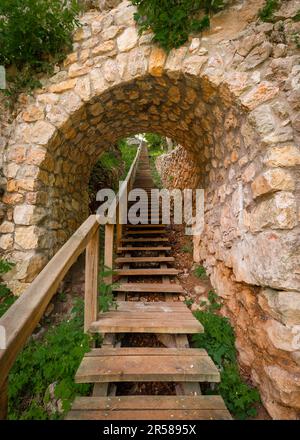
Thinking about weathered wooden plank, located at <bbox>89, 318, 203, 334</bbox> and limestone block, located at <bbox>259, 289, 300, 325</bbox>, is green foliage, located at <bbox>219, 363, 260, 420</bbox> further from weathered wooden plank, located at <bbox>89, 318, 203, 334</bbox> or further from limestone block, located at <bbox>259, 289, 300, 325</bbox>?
limestone block, located at <bbox>259, 289, 300, 325</bbox>

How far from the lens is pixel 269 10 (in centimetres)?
182

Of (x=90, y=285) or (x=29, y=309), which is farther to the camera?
(x=90, y=285)

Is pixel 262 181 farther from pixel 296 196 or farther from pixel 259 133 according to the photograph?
pixel 259 133

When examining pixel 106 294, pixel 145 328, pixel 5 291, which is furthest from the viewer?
pixel 106 294

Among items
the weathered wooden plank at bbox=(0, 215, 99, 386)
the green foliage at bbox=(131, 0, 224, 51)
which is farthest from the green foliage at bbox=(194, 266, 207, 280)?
the green foliage at bbox=(131, 0, 224, 51)

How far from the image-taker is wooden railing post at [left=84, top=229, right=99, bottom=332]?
1968mm

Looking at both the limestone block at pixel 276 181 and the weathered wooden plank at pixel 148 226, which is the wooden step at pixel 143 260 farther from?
the limestone block at pixel 276 181

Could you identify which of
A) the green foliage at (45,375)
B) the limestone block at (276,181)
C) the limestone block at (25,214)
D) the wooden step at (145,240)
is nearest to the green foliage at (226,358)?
the green foliage at (45,375)

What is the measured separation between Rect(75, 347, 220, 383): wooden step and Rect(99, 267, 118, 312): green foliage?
510 millimetres

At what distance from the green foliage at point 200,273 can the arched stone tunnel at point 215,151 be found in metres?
0.14

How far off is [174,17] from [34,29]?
1.40 metres

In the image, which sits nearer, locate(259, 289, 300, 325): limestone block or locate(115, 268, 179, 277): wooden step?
locate(259, 289, 300, 325): limestone block

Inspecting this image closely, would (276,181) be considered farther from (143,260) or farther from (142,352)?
(143,260)

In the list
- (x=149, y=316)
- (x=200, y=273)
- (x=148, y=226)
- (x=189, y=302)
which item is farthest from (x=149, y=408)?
(x=148, y=226)
